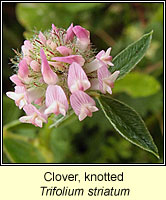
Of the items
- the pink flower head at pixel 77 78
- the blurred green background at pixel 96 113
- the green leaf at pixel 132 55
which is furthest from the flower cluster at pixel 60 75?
the blurred green background at pixel 96 113

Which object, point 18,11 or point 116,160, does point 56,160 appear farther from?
point 18,11

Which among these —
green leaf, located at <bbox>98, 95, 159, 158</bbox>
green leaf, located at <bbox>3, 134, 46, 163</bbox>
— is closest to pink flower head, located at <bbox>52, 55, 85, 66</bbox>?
green leaf, located at <bbox>98, 95, 159, 158</bbox>

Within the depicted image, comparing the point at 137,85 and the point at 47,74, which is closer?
the point at 47,74

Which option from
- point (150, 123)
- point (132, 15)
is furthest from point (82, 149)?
point (132, 15)

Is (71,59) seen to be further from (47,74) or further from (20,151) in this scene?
(20,151)

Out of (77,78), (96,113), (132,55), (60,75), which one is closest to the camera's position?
(77,78)

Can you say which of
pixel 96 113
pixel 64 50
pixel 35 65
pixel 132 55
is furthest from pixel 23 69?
pixel 96 113

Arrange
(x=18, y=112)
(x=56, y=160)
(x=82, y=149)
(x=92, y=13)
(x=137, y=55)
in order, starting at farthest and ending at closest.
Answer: (x=92, y=13) → (x=82, y=149) → (x=18, y=112) → (x=56, y=160) → (x=137, y=55)
